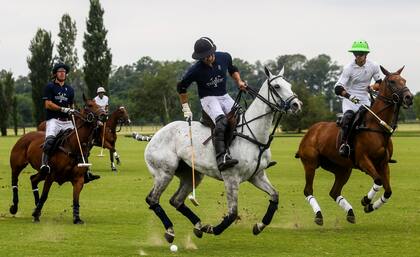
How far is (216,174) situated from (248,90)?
54.8 inches

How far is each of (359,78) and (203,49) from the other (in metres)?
4.06

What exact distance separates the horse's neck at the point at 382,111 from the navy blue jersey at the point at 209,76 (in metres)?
3.30

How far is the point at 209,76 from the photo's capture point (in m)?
13.0

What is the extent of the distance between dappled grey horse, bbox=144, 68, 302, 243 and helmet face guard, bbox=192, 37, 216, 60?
2.81 ft

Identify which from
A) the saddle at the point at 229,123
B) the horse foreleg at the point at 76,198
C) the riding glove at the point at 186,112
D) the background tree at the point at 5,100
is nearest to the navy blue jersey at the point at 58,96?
the horse foreleg at the point at 76,198

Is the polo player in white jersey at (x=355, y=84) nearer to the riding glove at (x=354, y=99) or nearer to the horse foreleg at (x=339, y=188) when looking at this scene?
the riding glove at (x=354, y=99)

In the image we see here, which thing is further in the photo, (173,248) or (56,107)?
(56,107)

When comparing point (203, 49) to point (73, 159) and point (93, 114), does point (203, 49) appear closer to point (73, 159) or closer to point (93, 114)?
point (93, 114)

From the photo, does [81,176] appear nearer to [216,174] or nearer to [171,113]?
[216,174]

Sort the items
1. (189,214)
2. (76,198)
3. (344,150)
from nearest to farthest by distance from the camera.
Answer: (189,214) < (344,150) < (76,198)

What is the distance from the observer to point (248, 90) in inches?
507

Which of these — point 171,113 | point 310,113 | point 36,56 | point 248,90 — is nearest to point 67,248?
point 248,90

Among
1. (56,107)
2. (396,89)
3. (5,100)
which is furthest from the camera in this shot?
(5,100)

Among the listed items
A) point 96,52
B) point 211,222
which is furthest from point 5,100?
point 211,222
